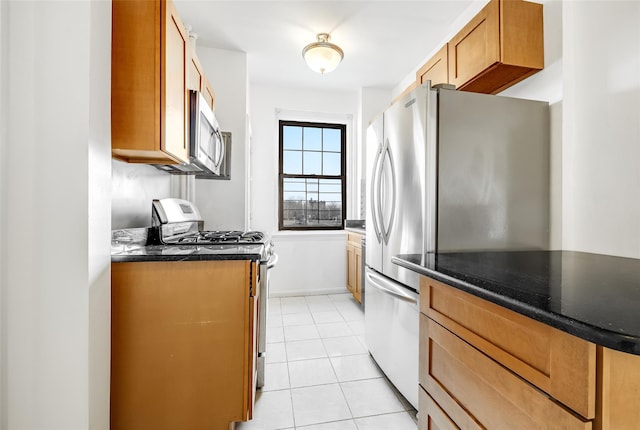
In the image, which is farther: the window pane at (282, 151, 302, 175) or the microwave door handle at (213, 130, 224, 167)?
the window pane at (282, 151, 302, 175)

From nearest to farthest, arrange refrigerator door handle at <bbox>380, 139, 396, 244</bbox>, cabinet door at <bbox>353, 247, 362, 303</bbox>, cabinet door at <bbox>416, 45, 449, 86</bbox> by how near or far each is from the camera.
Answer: refrigerator door handle at <bbox>380, 139, 396, 244</bbox> < cabinet door at <bbox>416, 45, 449, 86</bbox> < cabinet door at <bbox>353, 247, 362, 303</bbox>

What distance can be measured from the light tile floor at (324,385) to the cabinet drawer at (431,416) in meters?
0.59

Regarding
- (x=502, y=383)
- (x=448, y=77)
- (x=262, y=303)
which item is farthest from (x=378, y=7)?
(x=502, y=383)

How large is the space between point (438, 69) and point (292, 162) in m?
2.28

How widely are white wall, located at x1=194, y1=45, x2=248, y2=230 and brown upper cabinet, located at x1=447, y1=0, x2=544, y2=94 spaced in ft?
6.92

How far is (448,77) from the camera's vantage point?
206cm

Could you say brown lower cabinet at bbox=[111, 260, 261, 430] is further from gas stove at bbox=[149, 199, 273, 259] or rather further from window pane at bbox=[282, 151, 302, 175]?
window pane at bbox=[282, 151, 302, 175]

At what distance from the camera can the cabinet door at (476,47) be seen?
164cm

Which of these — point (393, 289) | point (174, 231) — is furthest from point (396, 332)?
point (174, 231)

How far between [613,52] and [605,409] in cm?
164

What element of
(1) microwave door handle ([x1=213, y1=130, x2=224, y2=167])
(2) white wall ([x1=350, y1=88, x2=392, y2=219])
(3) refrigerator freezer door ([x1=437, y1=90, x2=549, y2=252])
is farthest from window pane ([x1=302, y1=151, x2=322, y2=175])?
(3) refrigerator freezer door ([x1=437, y1=90, x2=549, y2=252])

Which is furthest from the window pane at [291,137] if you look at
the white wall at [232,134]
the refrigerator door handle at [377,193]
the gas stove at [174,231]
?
the refrigerator door handle at [377,193]

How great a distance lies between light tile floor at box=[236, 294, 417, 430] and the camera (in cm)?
158

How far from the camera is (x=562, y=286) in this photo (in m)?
0.76
